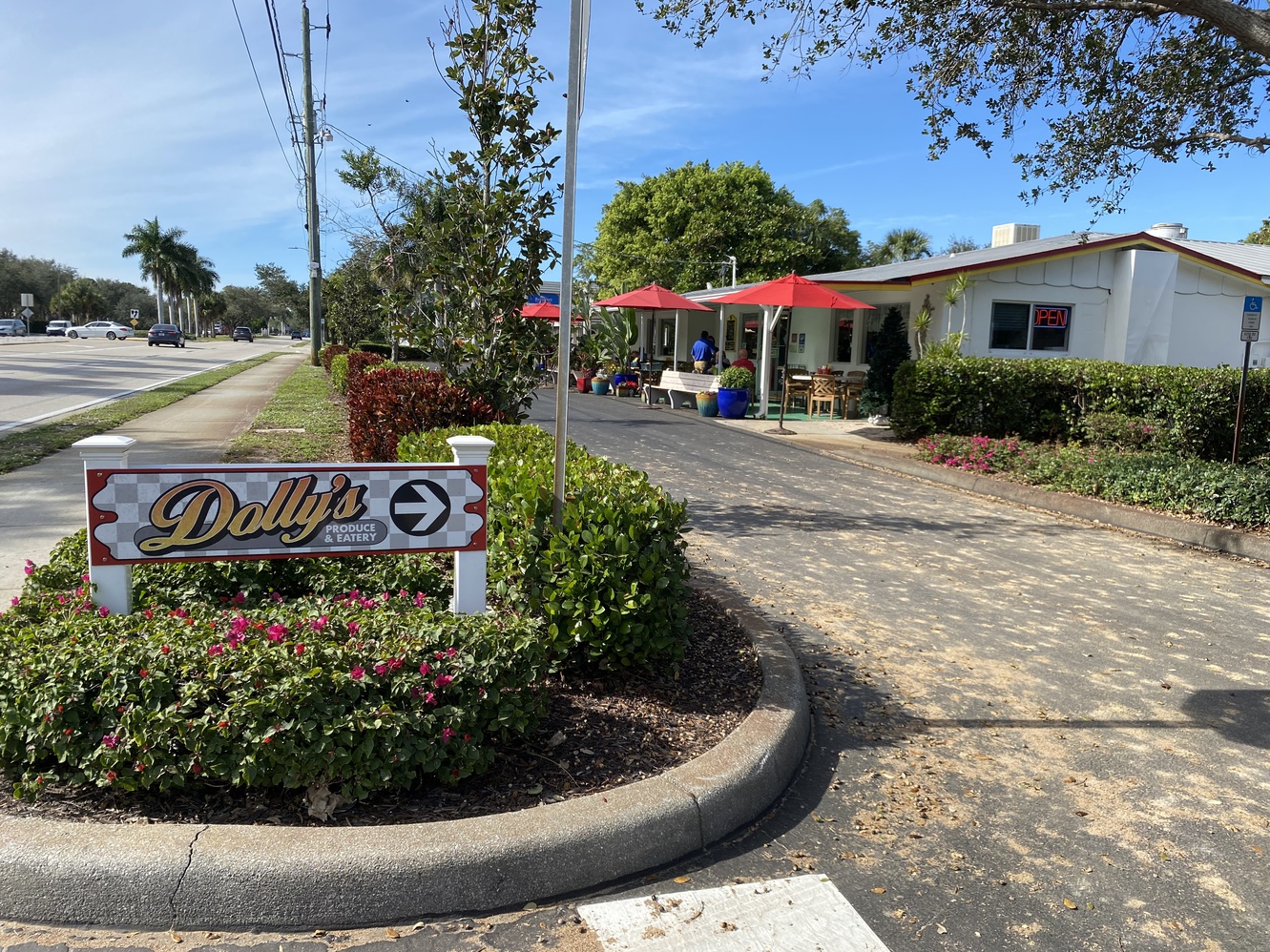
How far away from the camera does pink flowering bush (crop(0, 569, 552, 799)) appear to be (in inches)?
113

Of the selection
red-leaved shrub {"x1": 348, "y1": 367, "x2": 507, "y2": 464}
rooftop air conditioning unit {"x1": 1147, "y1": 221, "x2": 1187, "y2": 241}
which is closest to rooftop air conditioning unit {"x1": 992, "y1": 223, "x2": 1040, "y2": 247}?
rooftop air conditioning unit {"x1": 1147, "y1": 221, "x2": 1187, "y2": 241}

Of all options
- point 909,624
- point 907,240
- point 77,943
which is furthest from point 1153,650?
point 907,240

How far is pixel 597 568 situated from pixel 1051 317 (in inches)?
636

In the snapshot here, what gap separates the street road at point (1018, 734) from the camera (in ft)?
9.45

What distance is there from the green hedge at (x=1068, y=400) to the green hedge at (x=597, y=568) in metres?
9.95

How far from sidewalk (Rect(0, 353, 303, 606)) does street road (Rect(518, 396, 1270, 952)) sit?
4.47 meters

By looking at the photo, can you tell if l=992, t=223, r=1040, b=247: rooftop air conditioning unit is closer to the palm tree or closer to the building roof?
the building roof

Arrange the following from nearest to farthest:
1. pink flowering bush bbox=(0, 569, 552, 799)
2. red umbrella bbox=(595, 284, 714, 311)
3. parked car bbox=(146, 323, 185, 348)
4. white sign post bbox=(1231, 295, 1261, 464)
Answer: pink flowering bush bbox=(0, 569, 552, 799), white sign post bbox=(1231, 295, 1261, 464), red umbrella bbox=(595, 284, 714, 311), parked car bbox=(146, 323, 185, 348)

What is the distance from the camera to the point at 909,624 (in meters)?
5.68

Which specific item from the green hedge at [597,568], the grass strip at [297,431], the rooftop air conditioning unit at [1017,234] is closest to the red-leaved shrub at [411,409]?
the grass strip at [297,431]

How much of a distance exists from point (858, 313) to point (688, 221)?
61.3ft

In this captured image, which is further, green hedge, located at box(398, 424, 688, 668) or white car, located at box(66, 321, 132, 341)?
white car, located at box(66, 321, 132, 341)

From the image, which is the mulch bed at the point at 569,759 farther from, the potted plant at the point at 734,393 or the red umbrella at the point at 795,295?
the potted plant at the point at 734,393

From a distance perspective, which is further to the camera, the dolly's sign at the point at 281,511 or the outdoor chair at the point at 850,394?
the outdoor chair at the point at 850,394
